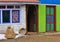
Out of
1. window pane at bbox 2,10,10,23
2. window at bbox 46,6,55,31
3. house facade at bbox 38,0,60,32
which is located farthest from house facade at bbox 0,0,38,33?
window at bbox 46,6,55,31

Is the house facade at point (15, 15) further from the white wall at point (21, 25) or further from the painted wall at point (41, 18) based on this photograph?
the painted wall at point (41, 18)

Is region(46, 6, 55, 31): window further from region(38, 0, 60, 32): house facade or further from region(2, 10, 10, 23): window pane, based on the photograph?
region(2, 10, 10, 23): window pane

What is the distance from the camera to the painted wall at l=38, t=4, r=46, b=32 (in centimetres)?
2278

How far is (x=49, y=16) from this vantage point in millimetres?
23156

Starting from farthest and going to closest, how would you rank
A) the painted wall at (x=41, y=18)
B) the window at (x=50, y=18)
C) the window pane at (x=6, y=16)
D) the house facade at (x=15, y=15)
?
the window at (x=50, y=18) → the painted wall at (x=41, y=18) → the window pane at (x=6, y=16) → the house facade at (x=15, y=15)

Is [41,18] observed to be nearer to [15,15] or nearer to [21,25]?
[21,25]

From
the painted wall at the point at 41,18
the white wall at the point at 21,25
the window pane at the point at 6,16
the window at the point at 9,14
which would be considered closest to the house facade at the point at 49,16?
the painted wall at the point at 41,18

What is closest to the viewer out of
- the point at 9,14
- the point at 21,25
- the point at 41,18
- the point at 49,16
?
the point at 21,25

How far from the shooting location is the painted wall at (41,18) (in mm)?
22780

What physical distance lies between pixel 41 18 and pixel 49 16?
2.53ft

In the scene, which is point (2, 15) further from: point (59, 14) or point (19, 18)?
point (59, 14)

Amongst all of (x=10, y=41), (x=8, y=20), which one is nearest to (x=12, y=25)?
(x=8, y=20)

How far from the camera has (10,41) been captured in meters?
17.0

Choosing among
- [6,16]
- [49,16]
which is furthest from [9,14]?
[49,16]
